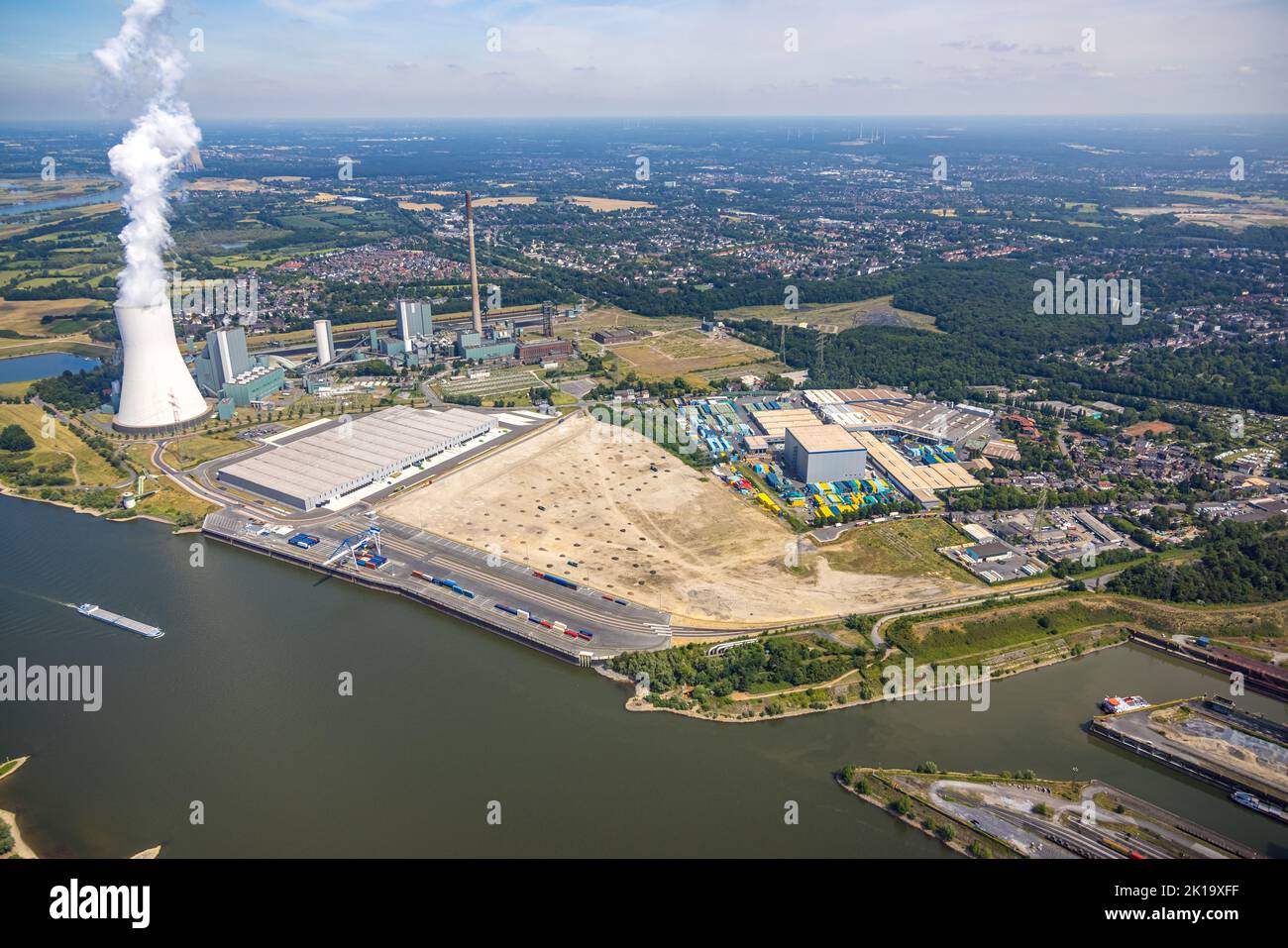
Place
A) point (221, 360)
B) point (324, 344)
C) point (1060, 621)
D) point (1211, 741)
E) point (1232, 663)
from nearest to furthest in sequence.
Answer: point (1211, 741), point (1232, 663), point (1060, 621), point (221, 360), point (324, 344)

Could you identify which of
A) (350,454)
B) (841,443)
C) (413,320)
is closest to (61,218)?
(413,320)

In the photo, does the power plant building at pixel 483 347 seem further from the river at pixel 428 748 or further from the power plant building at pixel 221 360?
the river at pixel 428 748

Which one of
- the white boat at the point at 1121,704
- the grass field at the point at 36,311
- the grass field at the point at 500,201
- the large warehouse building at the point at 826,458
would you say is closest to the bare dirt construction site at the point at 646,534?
the large warehouse building at the point at 826,458

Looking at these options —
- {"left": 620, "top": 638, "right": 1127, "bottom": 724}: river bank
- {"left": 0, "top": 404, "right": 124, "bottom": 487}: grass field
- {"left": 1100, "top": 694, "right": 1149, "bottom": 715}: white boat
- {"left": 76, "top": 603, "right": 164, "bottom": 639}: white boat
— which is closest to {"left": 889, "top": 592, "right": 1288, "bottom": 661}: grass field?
{"left": 620, "top": 638, "right": 1127, "bottom": 724}: river bank

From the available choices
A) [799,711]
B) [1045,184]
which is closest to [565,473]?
[799,711]

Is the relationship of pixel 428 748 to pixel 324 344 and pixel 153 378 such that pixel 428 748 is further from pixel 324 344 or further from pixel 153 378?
pixel 324 344

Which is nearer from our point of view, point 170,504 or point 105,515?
point 105,515
